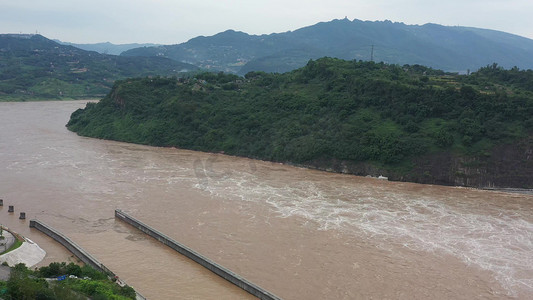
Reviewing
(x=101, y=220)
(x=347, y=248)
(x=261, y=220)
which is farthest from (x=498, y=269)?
(x=101, y=220)

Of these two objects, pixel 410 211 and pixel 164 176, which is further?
pixel 164 176

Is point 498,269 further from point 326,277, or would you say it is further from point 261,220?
point 261,220

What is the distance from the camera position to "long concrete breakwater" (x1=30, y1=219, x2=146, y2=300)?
50.9 feet

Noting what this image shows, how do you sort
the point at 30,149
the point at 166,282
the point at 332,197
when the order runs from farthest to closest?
the point at 30,149, the point at 332,197, the point at 166,282

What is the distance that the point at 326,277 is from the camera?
16375mm

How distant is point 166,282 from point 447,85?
30636 millimetres

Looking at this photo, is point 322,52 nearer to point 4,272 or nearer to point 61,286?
point 4,272

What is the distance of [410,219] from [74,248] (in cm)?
1511

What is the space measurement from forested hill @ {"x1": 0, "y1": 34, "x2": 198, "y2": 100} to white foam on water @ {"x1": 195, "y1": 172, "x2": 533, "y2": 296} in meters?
60.5

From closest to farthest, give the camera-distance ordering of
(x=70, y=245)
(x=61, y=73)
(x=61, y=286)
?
(x=61, y=286) < (x=70, y=245) < (x=61, y=73)

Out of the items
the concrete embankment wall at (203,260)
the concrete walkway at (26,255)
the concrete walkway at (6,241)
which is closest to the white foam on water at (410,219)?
the concrete embankment wall at (203,260)

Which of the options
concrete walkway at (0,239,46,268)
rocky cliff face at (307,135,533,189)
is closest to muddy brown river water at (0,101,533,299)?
concrete walkway at (0,239,46,268)

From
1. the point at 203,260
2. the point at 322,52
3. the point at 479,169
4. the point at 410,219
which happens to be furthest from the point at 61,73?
the point at 322,52

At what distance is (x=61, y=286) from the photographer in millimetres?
11133
